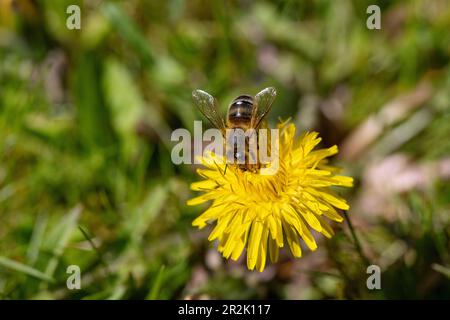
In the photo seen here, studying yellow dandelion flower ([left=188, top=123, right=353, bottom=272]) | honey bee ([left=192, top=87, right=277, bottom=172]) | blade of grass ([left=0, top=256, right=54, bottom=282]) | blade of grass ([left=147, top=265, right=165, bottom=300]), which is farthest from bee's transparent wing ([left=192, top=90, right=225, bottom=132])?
blade of grass ([left=0, top=256, right=54, bottom=282])

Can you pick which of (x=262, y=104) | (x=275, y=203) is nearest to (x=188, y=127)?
(x=262, y=104)

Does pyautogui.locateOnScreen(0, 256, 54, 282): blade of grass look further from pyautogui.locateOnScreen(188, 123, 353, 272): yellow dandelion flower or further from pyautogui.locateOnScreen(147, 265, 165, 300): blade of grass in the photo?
pyautogui.locateOnScreen(188, 123, 353, 272): yellow dandelion flower

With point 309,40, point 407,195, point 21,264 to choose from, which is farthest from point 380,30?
point 21,264

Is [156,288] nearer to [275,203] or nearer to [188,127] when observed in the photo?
[275,203]

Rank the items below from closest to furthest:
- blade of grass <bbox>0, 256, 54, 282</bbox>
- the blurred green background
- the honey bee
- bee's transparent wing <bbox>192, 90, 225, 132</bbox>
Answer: the honey bee → bee's transparent wing <bbox>192, 90, 225, 132</bbox> → blade of grass <bbox>0, 256, 54, 282</bbox> → the blurred green background

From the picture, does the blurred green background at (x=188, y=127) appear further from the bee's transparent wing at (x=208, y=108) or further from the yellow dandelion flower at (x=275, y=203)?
the bee's transparent wing at (x=208, y=108)

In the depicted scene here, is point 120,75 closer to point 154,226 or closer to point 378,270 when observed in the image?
point 154,226
